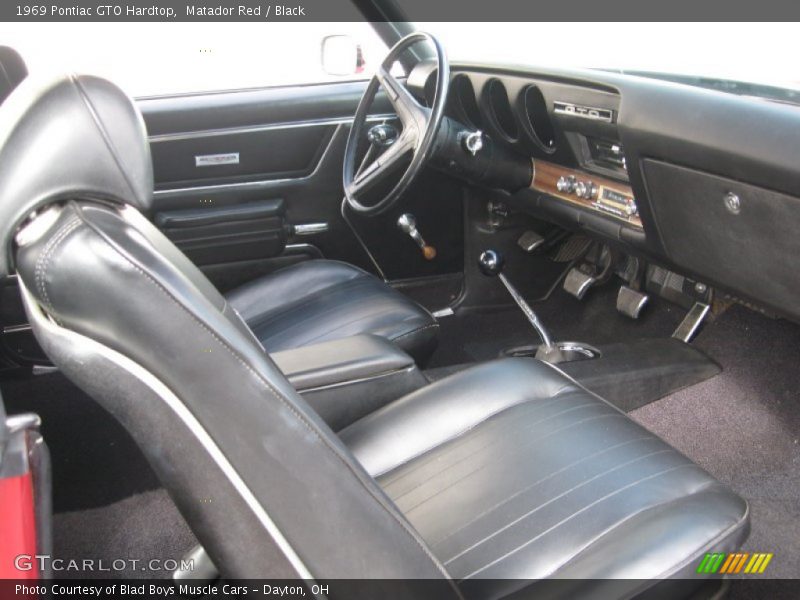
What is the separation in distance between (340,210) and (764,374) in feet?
4.09

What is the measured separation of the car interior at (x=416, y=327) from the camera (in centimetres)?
69

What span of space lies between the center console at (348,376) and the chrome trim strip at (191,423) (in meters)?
0.69

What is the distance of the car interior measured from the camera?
27.1 inches

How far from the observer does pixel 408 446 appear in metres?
1.34

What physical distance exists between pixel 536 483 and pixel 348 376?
1.36ft

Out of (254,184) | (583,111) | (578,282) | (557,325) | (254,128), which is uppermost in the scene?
(583,111)

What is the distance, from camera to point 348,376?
147cm

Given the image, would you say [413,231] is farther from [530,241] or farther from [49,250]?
[49,250]

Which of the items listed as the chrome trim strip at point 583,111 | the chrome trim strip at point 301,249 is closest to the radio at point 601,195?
the chrome trim strip at point 583,111

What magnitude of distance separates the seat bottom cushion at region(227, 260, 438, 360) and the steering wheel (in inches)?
7.9

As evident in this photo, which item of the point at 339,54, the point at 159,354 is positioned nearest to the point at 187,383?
the point at 159,354

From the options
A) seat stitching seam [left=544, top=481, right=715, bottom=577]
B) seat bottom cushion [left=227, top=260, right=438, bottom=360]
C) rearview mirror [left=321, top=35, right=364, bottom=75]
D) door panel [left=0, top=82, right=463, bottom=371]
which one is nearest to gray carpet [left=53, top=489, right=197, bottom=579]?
seat bottom cushion [left=227, top=260, right=438, bottom=360]

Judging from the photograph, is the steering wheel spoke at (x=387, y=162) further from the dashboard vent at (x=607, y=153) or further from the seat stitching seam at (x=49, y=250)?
the seat stitching seam at (x=49, y=250)

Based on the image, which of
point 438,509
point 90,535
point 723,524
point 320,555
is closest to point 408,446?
point 438,509
